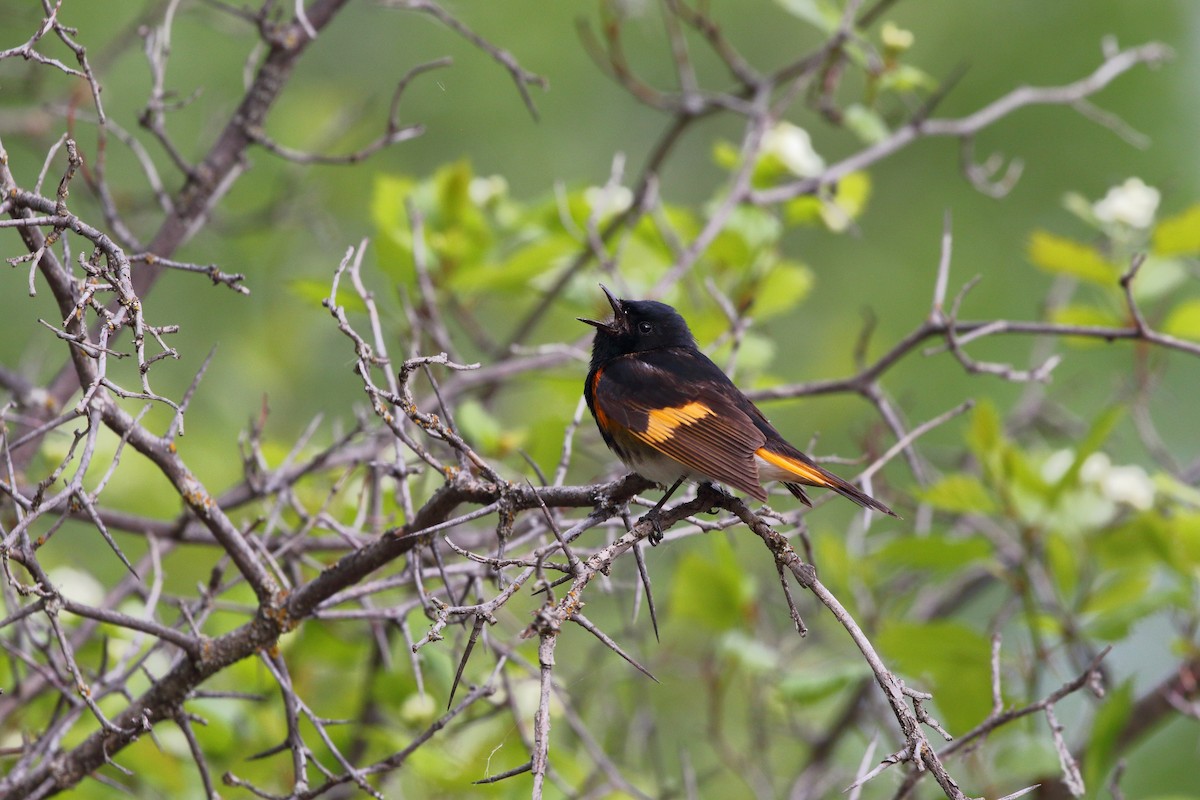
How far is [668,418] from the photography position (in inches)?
106

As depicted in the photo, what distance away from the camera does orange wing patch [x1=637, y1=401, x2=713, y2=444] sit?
261 centimetres

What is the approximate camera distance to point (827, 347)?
657 cm

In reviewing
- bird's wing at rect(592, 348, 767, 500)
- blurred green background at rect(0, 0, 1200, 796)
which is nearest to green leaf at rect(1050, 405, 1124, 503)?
bird's wing at rect(592, 348, 767, 500)

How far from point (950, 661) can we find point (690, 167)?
20.5 feet

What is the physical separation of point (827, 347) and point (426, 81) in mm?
4282

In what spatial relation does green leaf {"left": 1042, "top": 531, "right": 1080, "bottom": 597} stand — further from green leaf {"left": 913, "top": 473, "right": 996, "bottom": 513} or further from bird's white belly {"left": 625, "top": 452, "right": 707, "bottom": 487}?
bird's white belly {"left": 625, "top": 452, "right": 707, "bottom": 487}

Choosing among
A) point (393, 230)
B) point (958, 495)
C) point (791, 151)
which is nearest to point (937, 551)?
point (958, 495)

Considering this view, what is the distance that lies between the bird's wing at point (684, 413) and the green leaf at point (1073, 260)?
1.05 metres

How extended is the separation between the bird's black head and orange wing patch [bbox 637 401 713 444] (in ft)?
1.36

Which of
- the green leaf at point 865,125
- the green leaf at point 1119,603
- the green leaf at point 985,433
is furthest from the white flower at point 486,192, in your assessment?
the green leaf at point 1119,603

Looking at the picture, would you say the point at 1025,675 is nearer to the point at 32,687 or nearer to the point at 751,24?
the point at 32,687

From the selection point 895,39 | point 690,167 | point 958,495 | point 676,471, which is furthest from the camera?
point 690,167

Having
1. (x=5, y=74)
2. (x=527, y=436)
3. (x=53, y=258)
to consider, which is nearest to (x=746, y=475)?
(x=527, y=436)

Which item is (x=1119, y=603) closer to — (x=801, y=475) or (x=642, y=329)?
(x=801, y=475)
